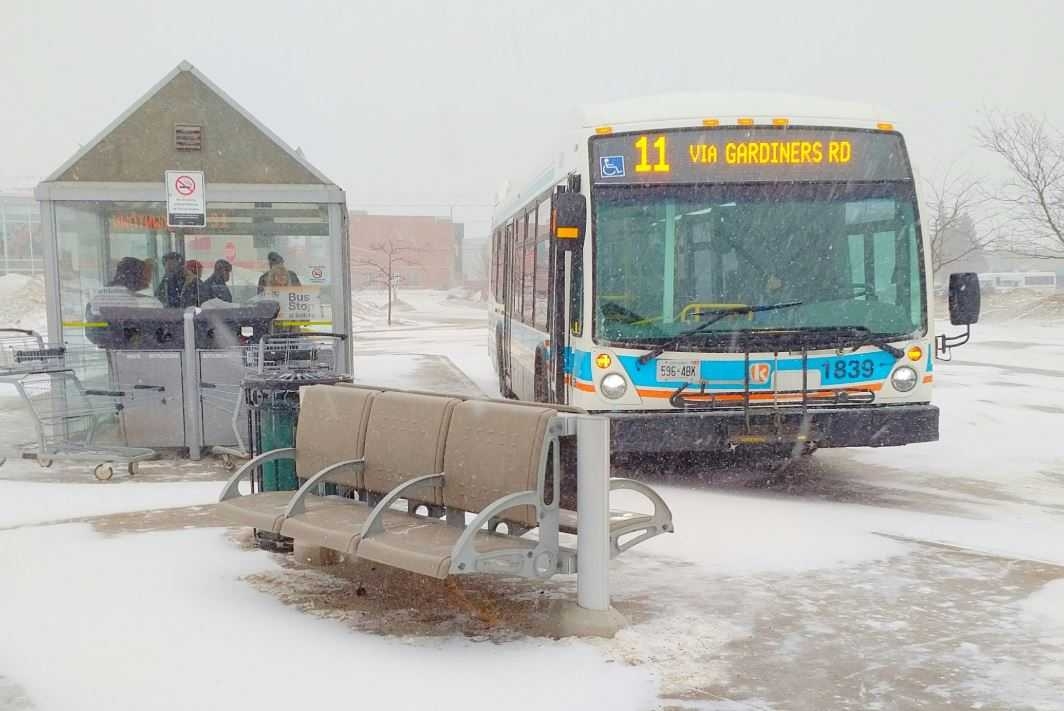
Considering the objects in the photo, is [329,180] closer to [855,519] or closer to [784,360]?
[784,360]

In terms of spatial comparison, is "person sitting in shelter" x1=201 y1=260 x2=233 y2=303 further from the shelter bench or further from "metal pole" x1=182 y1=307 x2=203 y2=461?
the shelter bench

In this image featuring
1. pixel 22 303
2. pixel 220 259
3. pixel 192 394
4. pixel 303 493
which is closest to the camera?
pixel 303 493

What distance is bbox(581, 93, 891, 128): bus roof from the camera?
866cm

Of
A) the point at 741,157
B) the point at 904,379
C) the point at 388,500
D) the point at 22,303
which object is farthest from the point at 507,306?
the point at 22,303

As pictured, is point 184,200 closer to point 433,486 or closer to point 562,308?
point 562,308

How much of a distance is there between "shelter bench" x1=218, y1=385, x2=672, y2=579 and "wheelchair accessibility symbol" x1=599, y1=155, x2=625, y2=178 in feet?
10.9

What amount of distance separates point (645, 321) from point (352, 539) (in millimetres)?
3890

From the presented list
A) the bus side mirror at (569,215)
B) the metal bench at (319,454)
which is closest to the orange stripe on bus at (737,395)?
the bus side mirror at (569,215)

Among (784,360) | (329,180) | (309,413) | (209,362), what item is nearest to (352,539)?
(309,413)

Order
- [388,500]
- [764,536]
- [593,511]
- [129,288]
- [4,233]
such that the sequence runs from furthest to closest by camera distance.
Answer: [4,233], [129,288], [764,536], [388,500], [593,511]

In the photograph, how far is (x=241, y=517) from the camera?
5836mm

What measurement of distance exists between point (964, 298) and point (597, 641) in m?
5.36

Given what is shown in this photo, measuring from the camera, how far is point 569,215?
27.1 ft

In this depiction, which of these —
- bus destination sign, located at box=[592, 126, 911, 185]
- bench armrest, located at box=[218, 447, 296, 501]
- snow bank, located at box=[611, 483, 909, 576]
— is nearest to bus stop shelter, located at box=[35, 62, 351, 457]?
bus destination sign, located at box=[592, 126, 911, 185]
